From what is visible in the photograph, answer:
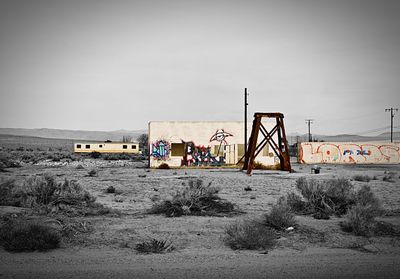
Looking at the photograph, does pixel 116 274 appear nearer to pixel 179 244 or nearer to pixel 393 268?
pixel 179 244

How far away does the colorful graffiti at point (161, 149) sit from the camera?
3584 centimetres

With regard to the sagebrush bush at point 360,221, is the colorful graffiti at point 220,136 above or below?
above

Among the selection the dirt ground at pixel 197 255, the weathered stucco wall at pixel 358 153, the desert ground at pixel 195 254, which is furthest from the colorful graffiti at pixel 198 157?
the dirt ground at pixel 197 255

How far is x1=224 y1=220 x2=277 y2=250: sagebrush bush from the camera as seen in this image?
772 centimetres

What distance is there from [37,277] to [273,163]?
3147 centimetres

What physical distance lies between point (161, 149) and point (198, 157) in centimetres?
349

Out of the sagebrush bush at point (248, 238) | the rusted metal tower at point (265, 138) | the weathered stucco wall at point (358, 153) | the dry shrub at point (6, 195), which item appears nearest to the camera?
the sagebrush bush at point (248, 238)

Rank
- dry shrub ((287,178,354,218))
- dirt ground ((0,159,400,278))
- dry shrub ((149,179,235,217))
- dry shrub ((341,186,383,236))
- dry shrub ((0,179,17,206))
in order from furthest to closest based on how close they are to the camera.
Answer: dry shrub ((0,179,17,206)), dry shrub ((287,178,354,218)), dry shrub ((149,179,235,217)), dry shrub ((341,186,383,236)), dirt ground ((0,159,400,278))

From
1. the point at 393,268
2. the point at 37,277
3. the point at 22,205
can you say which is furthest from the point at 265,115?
the point at 37,277

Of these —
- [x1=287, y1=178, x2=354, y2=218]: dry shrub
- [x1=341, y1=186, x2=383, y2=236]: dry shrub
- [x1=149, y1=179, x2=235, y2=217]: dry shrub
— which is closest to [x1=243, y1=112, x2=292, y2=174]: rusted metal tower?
[x1=287, y1=178, x2=354, y2=218]: dry shrub

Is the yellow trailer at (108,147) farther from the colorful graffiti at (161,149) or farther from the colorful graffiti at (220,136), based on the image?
the colorful graffiti at (220,136)

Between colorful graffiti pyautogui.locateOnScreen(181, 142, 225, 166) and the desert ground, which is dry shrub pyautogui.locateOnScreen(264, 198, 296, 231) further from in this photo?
colorful graffiti pyautogui.locateOnScreen(181, 142, 225, 166)

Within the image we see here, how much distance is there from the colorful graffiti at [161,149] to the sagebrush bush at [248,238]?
27.8 metres

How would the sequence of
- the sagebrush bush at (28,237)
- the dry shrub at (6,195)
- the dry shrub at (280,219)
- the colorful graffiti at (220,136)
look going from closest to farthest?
the sagebrush bush at (28,237)
the dry shrub at (280,219)
the dry shrub at (6,195)
the colorful graffiti at (220,136)
